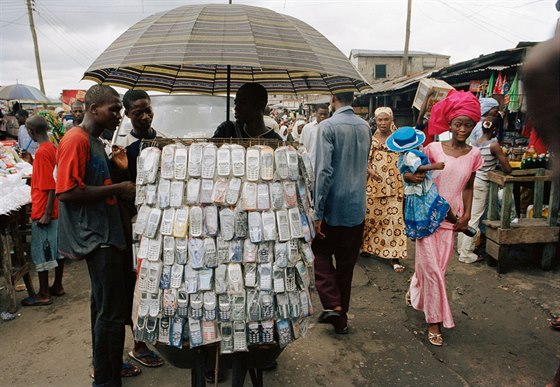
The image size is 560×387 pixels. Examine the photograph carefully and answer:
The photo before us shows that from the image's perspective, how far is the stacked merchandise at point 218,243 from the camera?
195 cm

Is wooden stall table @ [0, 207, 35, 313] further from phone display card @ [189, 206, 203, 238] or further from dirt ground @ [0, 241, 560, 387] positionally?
phone display card @ [189, 206, 203, 238]

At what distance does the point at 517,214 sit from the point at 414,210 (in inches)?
120

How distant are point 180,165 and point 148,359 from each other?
6.30ft

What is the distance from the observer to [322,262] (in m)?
3.58

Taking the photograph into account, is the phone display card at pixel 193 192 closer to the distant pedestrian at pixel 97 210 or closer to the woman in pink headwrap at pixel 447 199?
the distant pedestrian at pixel 97 210

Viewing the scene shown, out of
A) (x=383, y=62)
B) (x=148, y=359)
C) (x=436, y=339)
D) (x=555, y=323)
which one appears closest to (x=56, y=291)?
(x=148, y=359)

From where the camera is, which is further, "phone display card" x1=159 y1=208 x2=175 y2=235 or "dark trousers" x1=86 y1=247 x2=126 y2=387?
"dark trousers" x1=86 y1=247 x2=126 y2=387

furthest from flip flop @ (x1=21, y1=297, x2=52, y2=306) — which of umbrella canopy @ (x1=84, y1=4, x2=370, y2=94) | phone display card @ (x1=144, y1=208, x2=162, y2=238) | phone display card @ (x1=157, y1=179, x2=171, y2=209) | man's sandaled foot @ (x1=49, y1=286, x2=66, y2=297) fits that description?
phone display card @ (x1=157, y1=179, x2=171, y2=209)

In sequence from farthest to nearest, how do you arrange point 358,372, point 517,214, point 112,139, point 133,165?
point 112,139
point 517,214
point 358,372
point 133,165

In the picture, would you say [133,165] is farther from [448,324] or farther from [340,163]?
[448,324]

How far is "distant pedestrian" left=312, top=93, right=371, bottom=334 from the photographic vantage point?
3.36 m

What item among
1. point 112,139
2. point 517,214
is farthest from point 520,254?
point 112,139

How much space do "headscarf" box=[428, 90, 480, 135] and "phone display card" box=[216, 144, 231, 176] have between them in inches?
86.6

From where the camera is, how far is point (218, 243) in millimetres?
1981
